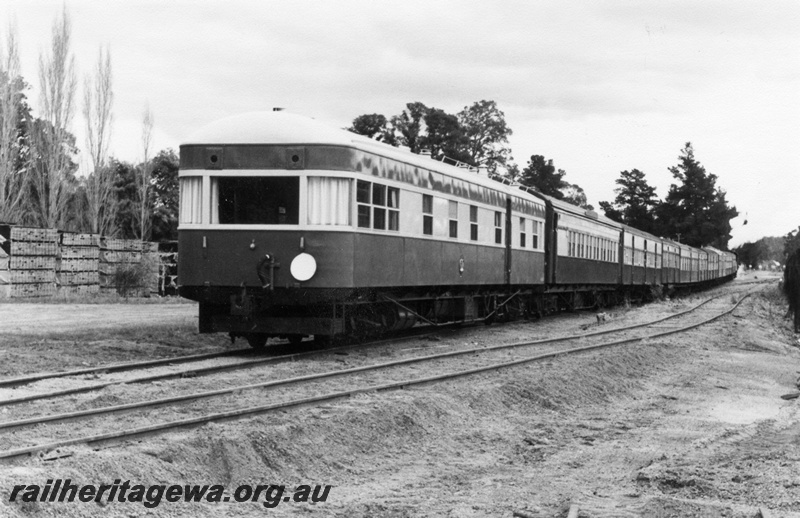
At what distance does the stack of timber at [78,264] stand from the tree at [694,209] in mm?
77430

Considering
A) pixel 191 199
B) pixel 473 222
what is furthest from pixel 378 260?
pixel 473 222

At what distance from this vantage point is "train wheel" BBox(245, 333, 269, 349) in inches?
555

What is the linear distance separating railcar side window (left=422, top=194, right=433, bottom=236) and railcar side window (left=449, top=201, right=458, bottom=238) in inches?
37.7

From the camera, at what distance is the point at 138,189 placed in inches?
1722

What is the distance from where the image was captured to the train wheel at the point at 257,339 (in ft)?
46.2

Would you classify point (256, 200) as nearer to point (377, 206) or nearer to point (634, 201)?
point (377, 206)

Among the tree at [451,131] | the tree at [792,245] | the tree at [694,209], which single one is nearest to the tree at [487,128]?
the tree at [451,131]

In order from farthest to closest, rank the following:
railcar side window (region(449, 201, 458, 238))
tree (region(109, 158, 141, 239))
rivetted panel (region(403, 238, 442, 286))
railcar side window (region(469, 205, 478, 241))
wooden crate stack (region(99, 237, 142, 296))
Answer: tree (region(109, 158, 141, 239))
wooden crate stack (region(99, 237, 142, 296))
railcar side window (region(469, 205, 478, 241))
railcar side window (region(449, 201, 458, 238))
rivetted panel (region(403, 238, 442, 286))

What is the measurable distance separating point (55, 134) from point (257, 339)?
29.3m

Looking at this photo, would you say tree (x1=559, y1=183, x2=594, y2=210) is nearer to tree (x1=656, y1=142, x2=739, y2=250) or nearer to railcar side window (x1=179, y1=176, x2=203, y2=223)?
tree (x1=656, y1=142, x2=739, y2=250)

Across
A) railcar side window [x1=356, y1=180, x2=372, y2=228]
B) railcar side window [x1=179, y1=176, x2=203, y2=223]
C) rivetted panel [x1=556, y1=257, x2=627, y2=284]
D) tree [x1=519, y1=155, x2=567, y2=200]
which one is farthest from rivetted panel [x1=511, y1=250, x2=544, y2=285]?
tree [x1=519, y1=155, x2=567, y2=200]

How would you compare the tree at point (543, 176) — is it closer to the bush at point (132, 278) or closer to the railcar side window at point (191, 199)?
the bush at point (132, 278)

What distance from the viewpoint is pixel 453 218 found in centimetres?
1669

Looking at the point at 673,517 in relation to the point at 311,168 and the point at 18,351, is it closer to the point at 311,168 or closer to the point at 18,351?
the point at 311,168
